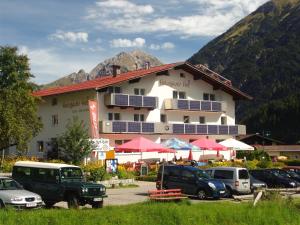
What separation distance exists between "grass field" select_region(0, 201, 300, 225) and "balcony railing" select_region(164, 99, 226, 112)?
32.1 meters

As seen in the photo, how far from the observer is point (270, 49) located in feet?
626

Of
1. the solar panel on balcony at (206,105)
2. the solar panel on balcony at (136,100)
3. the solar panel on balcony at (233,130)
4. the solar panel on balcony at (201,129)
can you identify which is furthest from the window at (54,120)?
the solar panel on balcony at (233,130)

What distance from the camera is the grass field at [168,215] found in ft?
55.3

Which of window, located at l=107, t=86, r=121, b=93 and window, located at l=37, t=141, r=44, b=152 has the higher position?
window, located at l=107, t=86, r=121, b=93

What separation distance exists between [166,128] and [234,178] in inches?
946

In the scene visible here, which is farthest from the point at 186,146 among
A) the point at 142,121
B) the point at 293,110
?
the point at 293,110

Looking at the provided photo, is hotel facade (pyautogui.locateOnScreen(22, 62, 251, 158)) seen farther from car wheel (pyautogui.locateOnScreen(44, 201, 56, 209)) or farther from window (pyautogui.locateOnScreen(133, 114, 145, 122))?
car wheel (pyautogui.locateOnScreen(44, 201, 56, 209))

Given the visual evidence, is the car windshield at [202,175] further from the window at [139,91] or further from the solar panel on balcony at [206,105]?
the solar panel on balcony at [206,105]

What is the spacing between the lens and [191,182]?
27188 mm

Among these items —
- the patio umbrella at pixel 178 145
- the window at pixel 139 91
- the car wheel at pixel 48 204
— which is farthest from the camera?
the window at pixel 139 91

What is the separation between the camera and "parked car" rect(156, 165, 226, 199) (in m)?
26.7

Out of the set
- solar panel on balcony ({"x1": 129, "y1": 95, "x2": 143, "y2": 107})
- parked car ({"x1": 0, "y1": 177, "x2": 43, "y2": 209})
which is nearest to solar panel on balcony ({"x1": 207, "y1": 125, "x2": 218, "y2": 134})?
solar panel on balcony ({"x1": 129, "y1": 95, "x2": 143, "y2": 107})

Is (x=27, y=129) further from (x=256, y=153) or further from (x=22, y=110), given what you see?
(x=256, y=153)

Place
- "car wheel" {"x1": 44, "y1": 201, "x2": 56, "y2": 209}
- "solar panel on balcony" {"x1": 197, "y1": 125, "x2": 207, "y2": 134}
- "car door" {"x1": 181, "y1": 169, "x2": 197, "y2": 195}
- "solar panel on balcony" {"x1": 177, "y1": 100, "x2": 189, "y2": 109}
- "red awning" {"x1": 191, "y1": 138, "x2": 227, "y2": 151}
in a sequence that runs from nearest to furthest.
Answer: "car wheel" {"x1": 44, "y1": 201, "x2": 56, "y2": 209}
"car door" {"x1": 181, "y1": 169, "x2": 197, "y2": 195}
"red awning" {"x1": 191, "y1": 138, "x2": 227, "y2": 151}
"solar panel on balcony" {"x1": 177, "y1": 100, "x2": 189, "y2": 109}
"solar panel on balcony" {"x1": 197, "y1": 125, "x2": 207, "y2": 134}
